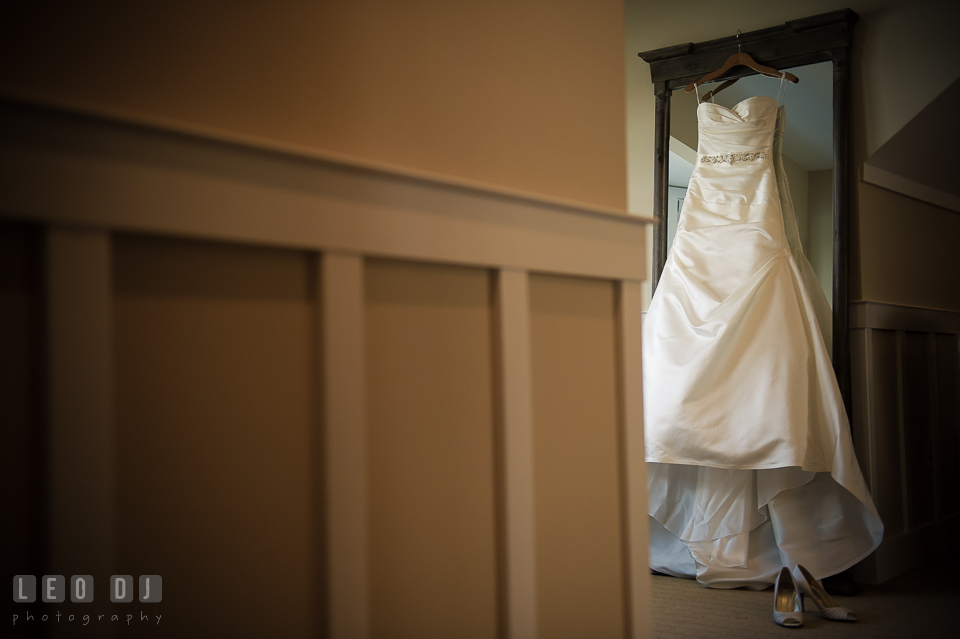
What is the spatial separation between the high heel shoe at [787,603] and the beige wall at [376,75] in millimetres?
1588

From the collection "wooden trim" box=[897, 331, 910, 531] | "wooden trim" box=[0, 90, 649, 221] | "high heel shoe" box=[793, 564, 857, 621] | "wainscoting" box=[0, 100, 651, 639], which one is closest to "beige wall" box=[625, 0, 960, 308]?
"wooden trim" box=[897, 331, 910, 531]

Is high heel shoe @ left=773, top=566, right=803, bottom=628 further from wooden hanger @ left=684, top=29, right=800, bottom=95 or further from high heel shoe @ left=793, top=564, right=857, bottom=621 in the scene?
wooden hanger @ left=684, top=29, right=800, bottom=95

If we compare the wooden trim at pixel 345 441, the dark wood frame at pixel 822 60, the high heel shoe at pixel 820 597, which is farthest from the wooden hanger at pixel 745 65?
the wooden trim at pixel 345 441

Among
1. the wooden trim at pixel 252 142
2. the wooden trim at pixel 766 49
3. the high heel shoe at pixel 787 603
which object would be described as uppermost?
the wooden trim at pixel 766 49

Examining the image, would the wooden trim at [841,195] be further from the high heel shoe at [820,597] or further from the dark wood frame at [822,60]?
the high heel shoe at [820,597]

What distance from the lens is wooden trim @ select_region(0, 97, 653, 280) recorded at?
0.54 meters

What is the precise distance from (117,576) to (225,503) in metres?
0.10

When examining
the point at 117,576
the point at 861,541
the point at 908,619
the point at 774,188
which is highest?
the point at 774,188

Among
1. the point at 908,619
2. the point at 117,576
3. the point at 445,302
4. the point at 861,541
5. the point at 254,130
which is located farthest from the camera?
the point at 861,541

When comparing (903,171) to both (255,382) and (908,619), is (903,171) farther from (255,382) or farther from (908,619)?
(255,382)

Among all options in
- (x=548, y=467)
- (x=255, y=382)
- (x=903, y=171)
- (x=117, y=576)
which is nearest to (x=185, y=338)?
(x=255, y=382)

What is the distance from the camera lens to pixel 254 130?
69cm

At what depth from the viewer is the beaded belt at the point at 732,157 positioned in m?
2.62

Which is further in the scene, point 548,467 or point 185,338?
point 548,467
